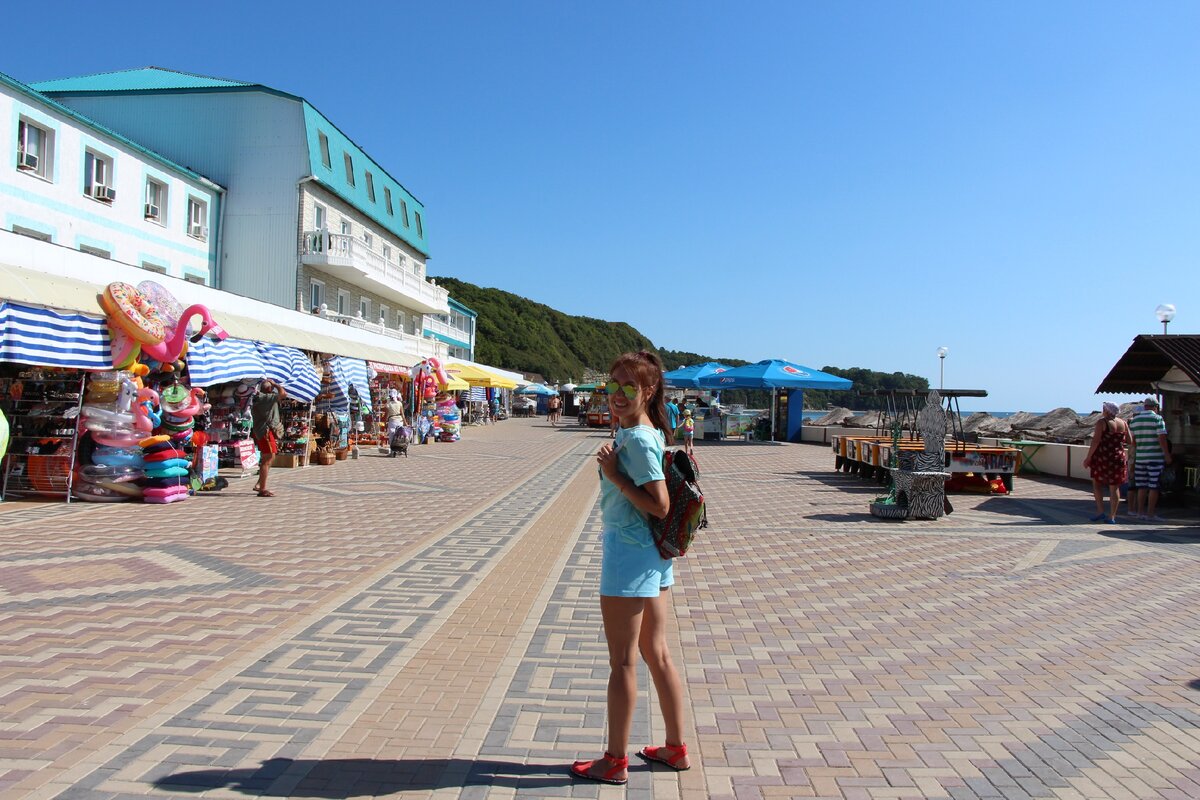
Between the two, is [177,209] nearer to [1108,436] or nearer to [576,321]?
[1108,436]

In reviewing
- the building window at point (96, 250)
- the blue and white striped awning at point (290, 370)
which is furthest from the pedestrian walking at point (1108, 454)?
the building window at point (96, 250)

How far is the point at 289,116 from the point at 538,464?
14643 millimetres

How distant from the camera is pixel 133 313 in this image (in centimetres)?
1031

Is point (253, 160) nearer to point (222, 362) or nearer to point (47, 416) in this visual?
point (222, 362)

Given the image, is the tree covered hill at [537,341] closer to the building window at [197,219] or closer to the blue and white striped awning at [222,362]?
the building window at [197,219]

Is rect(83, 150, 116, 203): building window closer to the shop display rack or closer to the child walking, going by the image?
the shop display rack

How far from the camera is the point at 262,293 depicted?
84.2 ft

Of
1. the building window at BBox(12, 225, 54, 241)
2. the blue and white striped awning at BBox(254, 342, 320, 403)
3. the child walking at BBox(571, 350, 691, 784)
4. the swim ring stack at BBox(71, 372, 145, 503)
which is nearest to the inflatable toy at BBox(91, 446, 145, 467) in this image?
the swim ring stack at BBox(71, 372, 145, 503)

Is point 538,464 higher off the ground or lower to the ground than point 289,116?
lower

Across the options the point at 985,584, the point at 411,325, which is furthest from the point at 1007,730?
the point at 411,325

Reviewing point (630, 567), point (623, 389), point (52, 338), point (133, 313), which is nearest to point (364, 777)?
point (630, 567)

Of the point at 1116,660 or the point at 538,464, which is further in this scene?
the point at 538,464

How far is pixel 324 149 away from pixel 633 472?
27.2 m

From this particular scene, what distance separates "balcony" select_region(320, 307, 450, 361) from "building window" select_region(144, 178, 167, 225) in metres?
4.82
